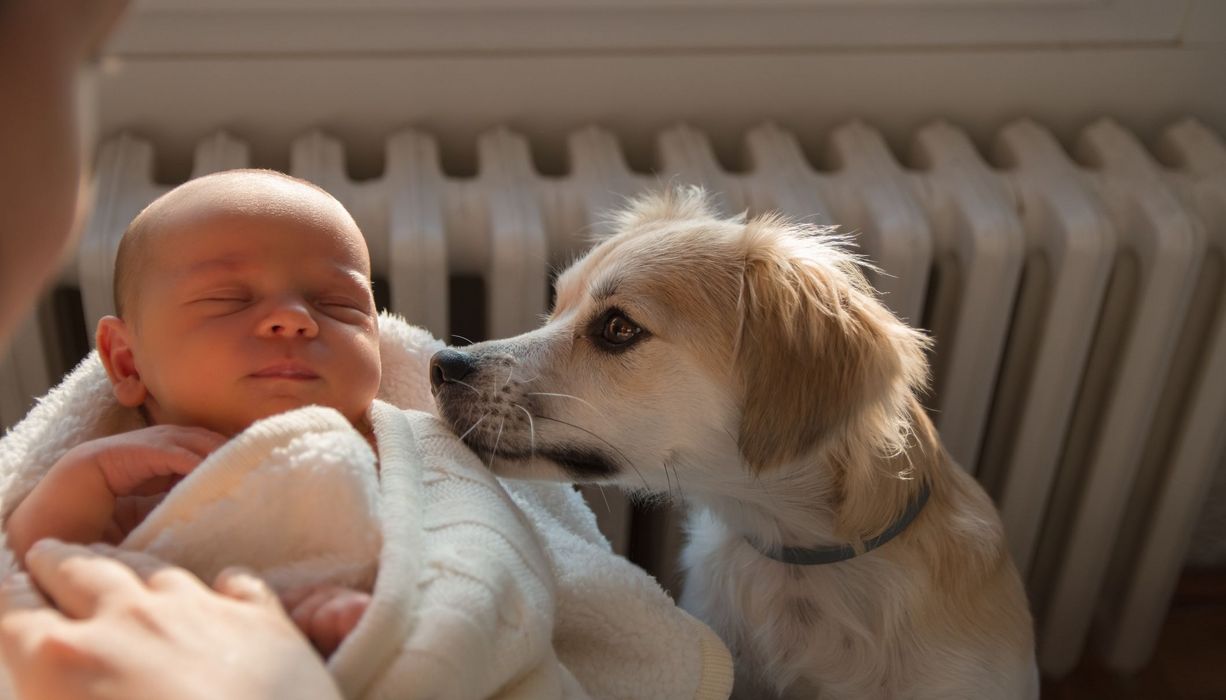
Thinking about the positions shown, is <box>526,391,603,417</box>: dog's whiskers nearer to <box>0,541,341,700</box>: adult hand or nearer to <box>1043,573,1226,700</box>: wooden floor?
<box>0,541,341,700</box>: adult hand

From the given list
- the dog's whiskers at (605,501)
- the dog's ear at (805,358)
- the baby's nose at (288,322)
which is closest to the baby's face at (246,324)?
the baby's nose at (288,322)

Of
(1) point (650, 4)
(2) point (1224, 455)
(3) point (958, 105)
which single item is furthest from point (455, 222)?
(2) point (1224, 455)

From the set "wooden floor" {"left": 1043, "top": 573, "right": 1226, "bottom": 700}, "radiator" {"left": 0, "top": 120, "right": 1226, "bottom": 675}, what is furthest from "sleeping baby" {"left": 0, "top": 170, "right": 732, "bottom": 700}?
"wooden floor" {"left": 1043, "top": 573, "right": 1226, "bottom": 700}

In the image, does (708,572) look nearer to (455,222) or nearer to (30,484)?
(455,222)

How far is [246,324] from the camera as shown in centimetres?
93

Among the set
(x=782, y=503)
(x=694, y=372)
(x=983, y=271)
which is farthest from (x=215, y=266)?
(x=983, y=271)

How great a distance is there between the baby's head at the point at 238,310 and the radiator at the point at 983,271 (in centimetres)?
31

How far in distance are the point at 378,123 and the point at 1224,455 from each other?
132 cm

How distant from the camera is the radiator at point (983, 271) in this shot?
136cm

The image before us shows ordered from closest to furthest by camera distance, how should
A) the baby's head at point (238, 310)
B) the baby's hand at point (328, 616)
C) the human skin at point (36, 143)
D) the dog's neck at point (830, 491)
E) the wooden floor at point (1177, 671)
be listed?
the human skin at point (36, 143), the baby's hand at point (328, 616), the baby's head at point (238, 310), the dog's neck at point (830, 491), the wooden floor at point (1177, 671)

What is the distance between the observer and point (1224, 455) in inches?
69.0

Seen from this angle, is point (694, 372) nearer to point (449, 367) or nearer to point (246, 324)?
point (449, 367)

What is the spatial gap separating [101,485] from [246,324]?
165 mm

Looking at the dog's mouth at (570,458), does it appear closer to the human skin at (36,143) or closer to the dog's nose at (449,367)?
the dog's nose at (449,367)
